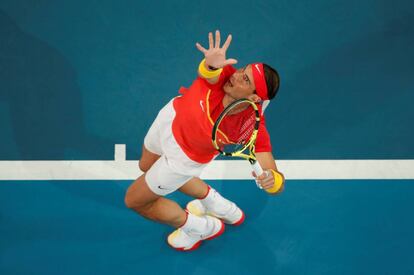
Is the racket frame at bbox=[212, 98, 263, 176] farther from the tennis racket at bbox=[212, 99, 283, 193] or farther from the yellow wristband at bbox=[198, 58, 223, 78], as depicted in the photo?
the yellow wristband at bbox=[198, 58, 223, 78]

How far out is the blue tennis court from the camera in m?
4.88

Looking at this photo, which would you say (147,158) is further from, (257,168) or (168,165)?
(257,168)

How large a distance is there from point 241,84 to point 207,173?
1.94 metres

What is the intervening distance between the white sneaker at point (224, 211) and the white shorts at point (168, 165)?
96 cm

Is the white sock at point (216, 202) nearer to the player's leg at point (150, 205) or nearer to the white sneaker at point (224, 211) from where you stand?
the white sneaker at point (224, 211)

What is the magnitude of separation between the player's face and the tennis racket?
9 centimetres

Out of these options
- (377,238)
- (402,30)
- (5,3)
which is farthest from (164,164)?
(402,30)

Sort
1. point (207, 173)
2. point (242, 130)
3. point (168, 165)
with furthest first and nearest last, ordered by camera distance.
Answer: point (207, 173)
point (168, 165)
point (242, 130)

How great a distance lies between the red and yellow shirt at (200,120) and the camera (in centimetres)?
352

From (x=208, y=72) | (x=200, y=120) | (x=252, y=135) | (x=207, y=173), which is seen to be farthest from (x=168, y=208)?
(x=208, y=72)

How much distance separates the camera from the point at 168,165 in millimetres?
3775

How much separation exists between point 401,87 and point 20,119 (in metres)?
4.57

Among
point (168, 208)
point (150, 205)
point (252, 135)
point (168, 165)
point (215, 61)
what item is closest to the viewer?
point (215, 61)

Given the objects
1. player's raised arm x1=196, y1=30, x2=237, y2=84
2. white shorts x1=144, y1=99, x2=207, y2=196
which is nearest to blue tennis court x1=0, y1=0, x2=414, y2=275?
white shorts x1=144, y1=99, x2=207, y2=196
